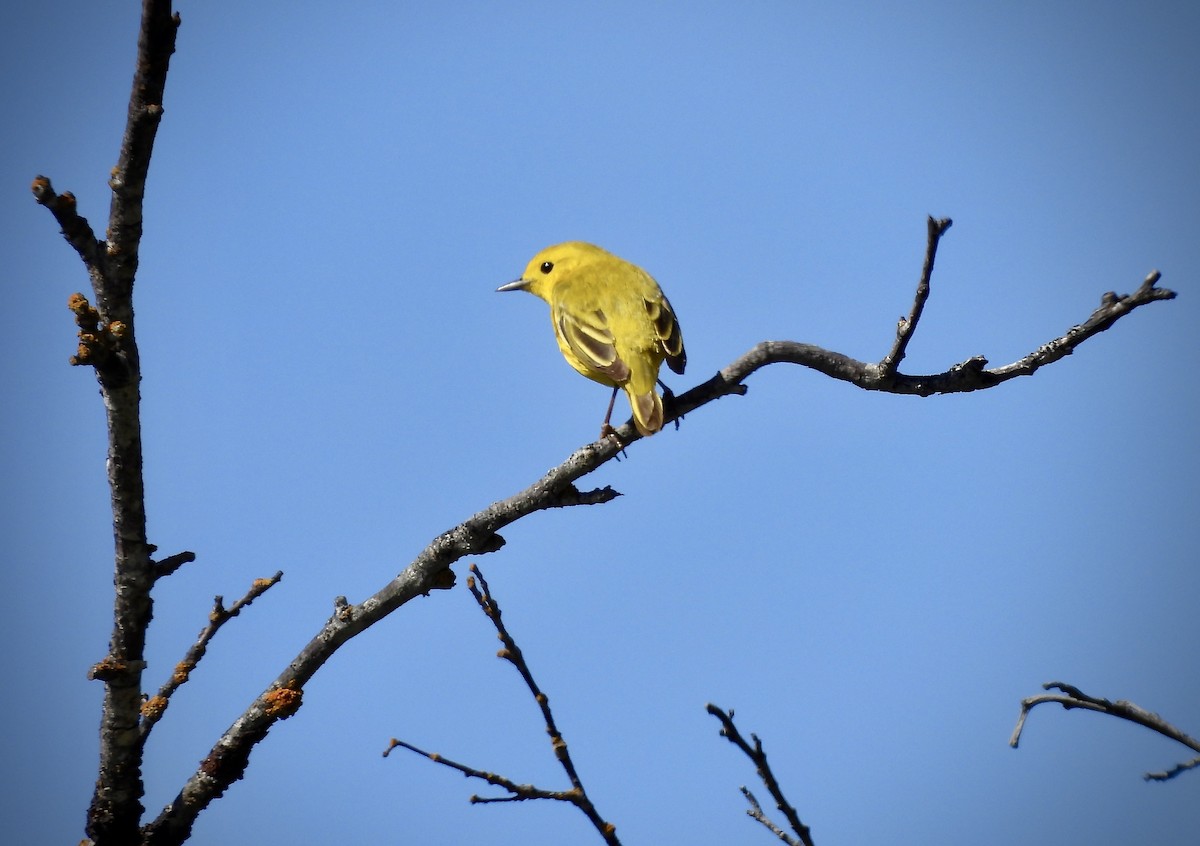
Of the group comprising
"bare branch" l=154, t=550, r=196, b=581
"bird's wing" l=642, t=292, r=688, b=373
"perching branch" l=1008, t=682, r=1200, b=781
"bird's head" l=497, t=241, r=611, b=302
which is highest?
"bird's head" l=497, t=241, r=611, b=302

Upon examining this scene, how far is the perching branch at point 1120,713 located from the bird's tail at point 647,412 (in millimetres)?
2533

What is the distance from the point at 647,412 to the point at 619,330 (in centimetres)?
132

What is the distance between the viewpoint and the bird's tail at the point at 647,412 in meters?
5.22

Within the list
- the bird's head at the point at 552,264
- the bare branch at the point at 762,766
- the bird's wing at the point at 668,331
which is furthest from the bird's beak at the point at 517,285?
the bare branch at the point at 762,766

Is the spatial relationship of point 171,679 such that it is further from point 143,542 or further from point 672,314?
point 672,314

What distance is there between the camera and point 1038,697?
9.54 ft

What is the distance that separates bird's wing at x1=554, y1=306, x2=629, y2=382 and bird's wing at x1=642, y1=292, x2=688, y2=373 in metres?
0.29

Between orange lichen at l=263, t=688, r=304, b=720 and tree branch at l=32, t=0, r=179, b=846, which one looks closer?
tree branch at l=32, t=0, r=179, b=846

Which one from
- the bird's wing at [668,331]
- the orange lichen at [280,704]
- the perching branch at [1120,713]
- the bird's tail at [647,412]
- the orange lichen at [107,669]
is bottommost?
the perching branch at [1120,713]

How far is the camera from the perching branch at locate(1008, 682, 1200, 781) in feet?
8.51

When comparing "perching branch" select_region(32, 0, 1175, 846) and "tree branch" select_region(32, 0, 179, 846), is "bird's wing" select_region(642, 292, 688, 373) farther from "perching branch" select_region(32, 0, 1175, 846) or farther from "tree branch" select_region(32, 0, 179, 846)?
"tree branch" select_region(32, 0, 179, 846)

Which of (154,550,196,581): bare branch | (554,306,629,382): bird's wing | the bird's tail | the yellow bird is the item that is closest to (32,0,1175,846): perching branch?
(154,550,196,581): bare branch

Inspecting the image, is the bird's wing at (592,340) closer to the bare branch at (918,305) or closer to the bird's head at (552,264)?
the bird's head at (552,264)

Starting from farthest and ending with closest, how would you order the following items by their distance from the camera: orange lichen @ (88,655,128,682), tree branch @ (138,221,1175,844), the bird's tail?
the bird's tail → tree branch @ (138,221,1175,844) → orange lichen @ (88,655,128,682)
